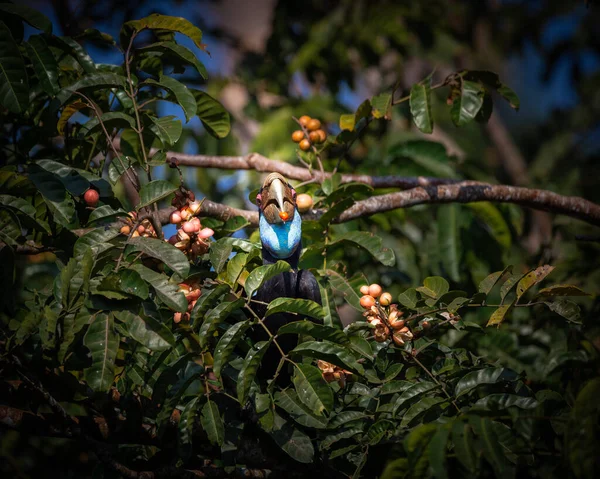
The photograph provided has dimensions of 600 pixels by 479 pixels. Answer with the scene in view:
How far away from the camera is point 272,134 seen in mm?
4512

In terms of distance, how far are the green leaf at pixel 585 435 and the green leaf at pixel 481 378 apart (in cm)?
30

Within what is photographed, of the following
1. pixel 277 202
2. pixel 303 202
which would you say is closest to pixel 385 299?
pixel 277 202

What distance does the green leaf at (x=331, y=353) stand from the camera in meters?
1.81

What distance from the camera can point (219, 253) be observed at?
2016 mm

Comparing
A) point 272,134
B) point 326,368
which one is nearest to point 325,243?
point 326,368

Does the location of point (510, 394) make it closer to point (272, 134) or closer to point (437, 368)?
point (437, 368)

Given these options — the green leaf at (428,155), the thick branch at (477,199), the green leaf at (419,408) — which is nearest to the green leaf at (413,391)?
the green leaf at (419,408)

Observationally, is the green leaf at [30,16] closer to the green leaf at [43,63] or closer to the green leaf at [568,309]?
the green leaf at [43,63]

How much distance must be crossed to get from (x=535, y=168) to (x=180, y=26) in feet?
16.6

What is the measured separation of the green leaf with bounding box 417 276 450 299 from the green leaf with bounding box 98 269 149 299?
97 centimetres

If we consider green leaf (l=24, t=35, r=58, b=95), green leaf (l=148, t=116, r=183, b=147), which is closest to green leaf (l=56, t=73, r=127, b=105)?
green leaf (l=24, t=35, r=58, b=95)

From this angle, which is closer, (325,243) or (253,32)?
(325,243)

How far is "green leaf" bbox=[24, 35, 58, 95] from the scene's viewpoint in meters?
2.18

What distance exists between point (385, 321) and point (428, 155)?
1916mm
